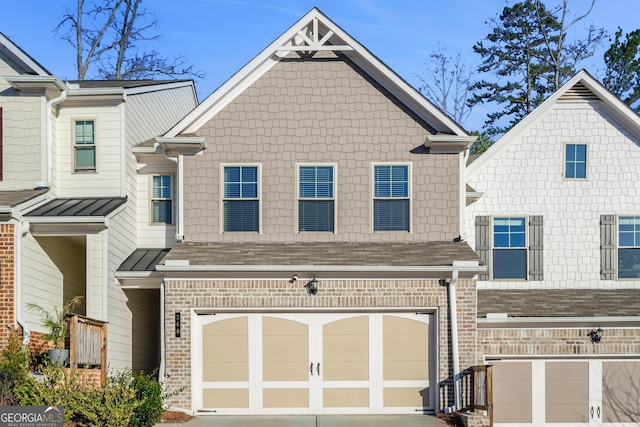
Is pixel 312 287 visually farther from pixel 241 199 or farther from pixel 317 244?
pixel 241 199

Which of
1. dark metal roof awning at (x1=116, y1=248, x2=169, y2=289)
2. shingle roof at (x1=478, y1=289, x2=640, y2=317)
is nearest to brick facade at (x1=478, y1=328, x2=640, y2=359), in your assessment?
shingle roof at (x1=478, y1=289, x2=640, y2=317)

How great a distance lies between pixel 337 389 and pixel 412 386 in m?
1.53

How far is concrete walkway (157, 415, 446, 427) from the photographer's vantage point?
17641 mm

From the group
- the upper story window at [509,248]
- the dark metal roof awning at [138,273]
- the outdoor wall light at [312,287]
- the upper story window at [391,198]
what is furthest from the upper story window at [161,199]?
the upper story window at [509,248]

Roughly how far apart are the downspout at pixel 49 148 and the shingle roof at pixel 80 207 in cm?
46

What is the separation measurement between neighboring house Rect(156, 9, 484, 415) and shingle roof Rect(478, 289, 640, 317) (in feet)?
5.09

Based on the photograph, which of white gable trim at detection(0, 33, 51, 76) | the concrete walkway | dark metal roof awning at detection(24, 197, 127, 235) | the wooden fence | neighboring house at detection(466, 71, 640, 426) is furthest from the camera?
neighboring house at detection(466, 71, 640, 426)

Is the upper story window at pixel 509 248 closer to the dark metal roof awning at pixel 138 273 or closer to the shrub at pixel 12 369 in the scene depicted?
the dark metal roof awning at pixel 138 273

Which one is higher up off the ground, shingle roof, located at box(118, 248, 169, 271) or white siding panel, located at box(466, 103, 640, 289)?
white siding panel, located at box(466, 103, 640, 289)

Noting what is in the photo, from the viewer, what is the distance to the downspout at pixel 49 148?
2023 centimetres

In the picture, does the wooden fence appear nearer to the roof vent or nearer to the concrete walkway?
the concrete walkway

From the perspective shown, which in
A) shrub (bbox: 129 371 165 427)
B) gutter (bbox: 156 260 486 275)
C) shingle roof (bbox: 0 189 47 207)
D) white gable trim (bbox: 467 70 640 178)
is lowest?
shrub (bbox: 129 371 165 427)

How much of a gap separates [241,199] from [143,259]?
272 centimetres

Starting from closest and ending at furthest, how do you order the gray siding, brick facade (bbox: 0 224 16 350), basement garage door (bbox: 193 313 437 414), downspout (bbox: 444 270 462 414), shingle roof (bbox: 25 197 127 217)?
brick facade (bbox: 0 224 16 350) → downspout (bbox: 444 270 462 414) → basement garage door (bbox: 193 313 437 414) → shingle roof (bbox: 25 197 127 217) → the gray siding
